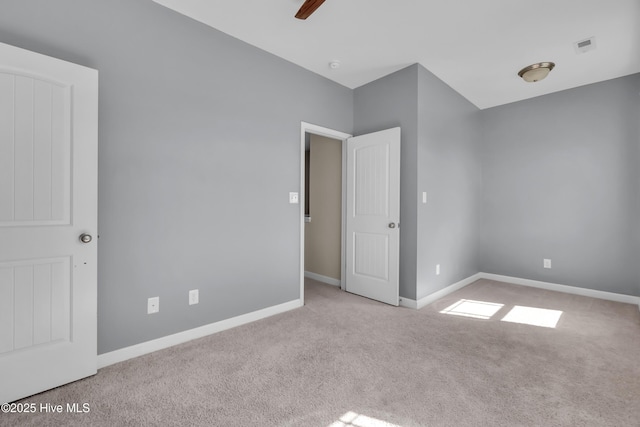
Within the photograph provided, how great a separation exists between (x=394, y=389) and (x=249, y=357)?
3.45 ft

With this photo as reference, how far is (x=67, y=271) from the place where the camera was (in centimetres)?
179

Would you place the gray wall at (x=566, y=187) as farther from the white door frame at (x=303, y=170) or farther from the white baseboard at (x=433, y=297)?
the white door frame at (x=303, y=170)

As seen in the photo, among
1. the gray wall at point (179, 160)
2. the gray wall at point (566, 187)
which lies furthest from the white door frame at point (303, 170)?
the gray wall at point (566, 187)

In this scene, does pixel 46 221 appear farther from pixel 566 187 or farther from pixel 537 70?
pixel 566 187

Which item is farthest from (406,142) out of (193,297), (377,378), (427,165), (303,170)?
(193,297)

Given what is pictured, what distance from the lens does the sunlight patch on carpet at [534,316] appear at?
9.41 feet

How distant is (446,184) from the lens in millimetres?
3801

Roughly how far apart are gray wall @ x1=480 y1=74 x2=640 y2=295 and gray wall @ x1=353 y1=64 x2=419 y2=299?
2124 millimetres

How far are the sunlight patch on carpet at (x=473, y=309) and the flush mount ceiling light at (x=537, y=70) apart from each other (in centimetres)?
264

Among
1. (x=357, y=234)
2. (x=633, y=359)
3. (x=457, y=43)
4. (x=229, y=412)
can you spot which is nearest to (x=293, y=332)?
(x=229, y=412)

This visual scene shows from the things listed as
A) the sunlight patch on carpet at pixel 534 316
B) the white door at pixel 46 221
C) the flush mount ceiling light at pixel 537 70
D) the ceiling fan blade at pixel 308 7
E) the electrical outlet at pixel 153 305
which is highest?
the flush mount ceiling light at pixel 537 70

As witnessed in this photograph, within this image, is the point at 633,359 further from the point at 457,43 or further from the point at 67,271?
the point at 67,271

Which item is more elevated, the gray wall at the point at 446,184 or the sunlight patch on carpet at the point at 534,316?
the gray wall at the point at 446,184

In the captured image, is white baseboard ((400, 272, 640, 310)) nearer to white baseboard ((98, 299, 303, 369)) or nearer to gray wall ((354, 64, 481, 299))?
gray wall ((354, 64, 481, 299))
